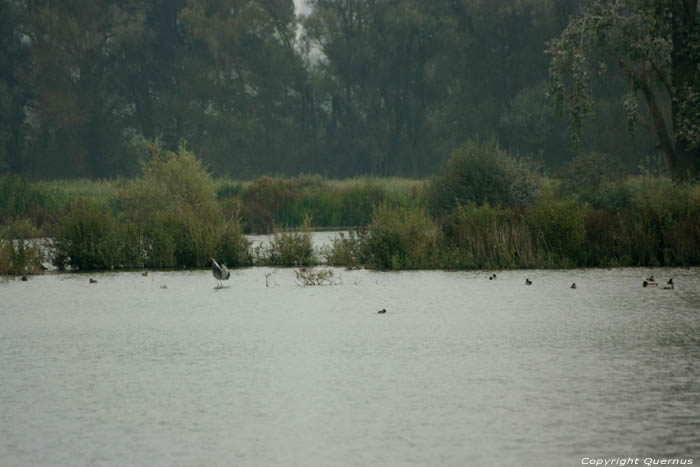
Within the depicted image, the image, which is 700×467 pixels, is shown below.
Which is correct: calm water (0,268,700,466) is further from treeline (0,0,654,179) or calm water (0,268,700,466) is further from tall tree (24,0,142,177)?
tall tree (24,0,142,177)

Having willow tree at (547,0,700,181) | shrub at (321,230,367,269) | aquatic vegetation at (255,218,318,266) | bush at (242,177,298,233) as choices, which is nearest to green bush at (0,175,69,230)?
bush at (242,177,298,233)

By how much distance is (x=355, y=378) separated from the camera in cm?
836

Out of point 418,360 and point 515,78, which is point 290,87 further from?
point 418,360

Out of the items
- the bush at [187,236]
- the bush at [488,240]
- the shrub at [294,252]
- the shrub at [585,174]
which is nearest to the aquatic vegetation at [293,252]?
the shrub at [294,252]

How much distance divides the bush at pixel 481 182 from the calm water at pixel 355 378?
30.8ft

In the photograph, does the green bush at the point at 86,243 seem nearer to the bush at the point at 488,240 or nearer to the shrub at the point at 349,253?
the shrub at the point at 349,253

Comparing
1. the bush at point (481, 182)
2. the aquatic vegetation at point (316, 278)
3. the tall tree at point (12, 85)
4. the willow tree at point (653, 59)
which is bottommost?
the aquatic vegetation at point (316, 278)

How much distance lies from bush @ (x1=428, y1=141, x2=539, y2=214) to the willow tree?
72.3 inches

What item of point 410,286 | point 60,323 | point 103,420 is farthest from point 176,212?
point 103,420

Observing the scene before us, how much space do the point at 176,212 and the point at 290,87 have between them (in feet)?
158

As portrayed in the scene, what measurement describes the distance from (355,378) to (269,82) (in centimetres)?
5911

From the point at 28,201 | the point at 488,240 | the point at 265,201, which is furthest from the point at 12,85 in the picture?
the point at 488,240

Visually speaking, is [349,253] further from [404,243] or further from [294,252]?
[404,243]

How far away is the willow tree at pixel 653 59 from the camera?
23.9 metres
